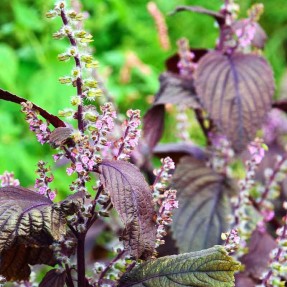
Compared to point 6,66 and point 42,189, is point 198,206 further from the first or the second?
point 6,66

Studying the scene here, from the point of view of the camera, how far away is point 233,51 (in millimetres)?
1367

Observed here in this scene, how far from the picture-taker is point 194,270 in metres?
0.78

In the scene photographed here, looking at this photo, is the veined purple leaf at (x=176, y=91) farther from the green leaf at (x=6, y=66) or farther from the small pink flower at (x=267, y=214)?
the green leaf at (x=6, y=66)

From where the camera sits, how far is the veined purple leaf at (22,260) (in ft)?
2.88

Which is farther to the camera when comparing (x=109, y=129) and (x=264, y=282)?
(x=264, y=282)

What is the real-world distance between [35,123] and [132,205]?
6.1 inches

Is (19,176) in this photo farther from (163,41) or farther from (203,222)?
(203,222)

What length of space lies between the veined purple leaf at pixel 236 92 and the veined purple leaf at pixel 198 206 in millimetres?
104

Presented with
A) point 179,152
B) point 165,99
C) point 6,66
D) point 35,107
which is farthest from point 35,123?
point 6,66

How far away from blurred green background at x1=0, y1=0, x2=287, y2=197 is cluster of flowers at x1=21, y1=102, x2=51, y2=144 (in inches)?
42.7

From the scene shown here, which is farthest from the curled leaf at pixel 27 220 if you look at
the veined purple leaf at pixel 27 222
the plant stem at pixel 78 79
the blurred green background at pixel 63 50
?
the blurred green background at pixel 63 50

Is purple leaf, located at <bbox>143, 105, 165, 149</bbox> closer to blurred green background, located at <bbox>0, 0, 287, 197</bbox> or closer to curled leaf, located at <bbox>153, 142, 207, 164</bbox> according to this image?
curled leaf, located at <bbox>153, 142, 207, 164</bbox>

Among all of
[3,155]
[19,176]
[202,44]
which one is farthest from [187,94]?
[202,44]

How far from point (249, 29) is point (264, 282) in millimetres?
517
